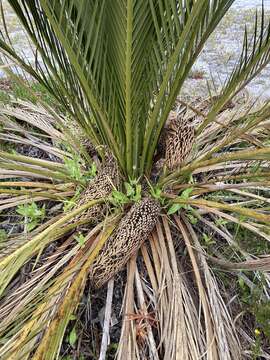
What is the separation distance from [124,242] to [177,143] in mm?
431

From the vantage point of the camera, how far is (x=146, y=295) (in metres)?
1.43

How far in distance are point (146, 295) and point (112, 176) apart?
0.42m

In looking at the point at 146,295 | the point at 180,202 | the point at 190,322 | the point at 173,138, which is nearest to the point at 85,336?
the point at 146,295

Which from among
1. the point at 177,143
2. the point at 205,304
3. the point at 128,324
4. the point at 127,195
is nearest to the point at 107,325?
the point at 128,324

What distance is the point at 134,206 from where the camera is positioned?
4.90 ft

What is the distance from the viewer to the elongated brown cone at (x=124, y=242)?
1.40 metres

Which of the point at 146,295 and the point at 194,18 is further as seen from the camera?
the point at 146,295

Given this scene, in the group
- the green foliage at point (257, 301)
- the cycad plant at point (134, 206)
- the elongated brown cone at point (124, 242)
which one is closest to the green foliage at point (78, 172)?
the cycad plant at point (134, 206)

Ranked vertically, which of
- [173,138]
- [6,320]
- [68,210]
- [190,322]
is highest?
[173,138]

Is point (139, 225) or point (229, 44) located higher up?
point (229, 44)

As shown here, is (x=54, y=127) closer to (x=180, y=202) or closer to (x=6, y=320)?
(x=180, y=202)

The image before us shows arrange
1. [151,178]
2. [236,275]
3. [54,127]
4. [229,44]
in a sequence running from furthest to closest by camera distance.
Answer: [229,44], [54,127], [151,178], [236,275]

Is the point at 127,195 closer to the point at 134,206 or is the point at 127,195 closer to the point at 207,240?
the point at 134,206

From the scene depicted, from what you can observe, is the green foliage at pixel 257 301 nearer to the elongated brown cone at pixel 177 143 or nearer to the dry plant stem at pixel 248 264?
the dry plant stem at pixel 248 264
